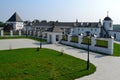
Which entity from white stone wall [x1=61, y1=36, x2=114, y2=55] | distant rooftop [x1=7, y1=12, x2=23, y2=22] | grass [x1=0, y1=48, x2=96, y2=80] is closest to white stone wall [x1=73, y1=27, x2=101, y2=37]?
Answer: distant rooftop [x1=7, y1=12, x2=23, y2=22]

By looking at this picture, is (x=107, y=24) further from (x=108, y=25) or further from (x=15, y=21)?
(x=15, y=21)

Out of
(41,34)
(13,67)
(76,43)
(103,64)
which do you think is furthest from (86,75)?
(41,34)

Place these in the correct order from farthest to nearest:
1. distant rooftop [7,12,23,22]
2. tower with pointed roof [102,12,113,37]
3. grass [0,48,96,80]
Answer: distant rooftop [7,12,23,22], tower with pointed roof [102,12,113,37], grass [0,48,96,80]

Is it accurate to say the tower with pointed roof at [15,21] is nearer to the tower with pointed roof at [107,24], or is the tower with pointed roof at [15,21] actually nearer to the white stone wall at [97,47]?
the tower with pointed roof at [107,24]

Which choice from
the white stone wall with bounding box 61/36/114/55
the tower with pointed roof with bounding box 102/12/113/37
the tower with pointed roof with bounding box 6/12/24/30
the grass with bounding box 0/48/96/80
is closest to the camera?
the grass with bounding box 0/48/96/80

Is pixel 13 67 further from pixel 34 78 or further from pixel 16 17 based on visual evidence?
pixel 16 17

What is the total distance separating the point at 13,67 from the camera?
1485 centimetres

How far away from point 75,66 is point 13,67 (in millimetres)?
4970

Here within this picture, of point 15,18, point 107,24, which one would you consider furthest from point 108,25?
point 15,18

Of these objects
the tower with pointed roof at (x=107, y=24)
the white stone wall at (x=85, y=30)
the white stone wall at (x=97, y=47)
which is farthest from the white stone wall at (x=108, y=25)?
the white stone wall at (x=97, y=47)

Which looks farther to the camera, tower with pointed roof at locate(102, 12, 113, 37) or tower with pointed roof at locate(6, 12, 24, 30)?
tower with pointed roof at locate(6, 12, 24, 30)

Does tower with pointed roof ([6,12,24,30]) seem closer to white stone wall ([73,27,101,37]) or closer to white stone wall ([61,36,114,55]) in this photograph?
white stone wall ([73,27,101,37])

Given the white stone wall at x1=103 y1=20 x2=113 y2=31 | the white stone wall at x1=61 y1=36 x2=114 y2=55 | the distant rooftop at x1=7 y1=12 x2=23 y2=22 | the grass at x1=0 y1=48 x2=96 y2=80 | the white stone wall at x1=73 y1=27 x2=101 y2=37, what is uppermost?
the distant rooftop at x1=7 y1=12 x2=23 y2=22

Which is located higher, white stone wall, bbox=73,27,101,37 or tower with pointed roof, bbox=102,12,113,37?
tower with pointed roof, bbox=102,12,113,37
